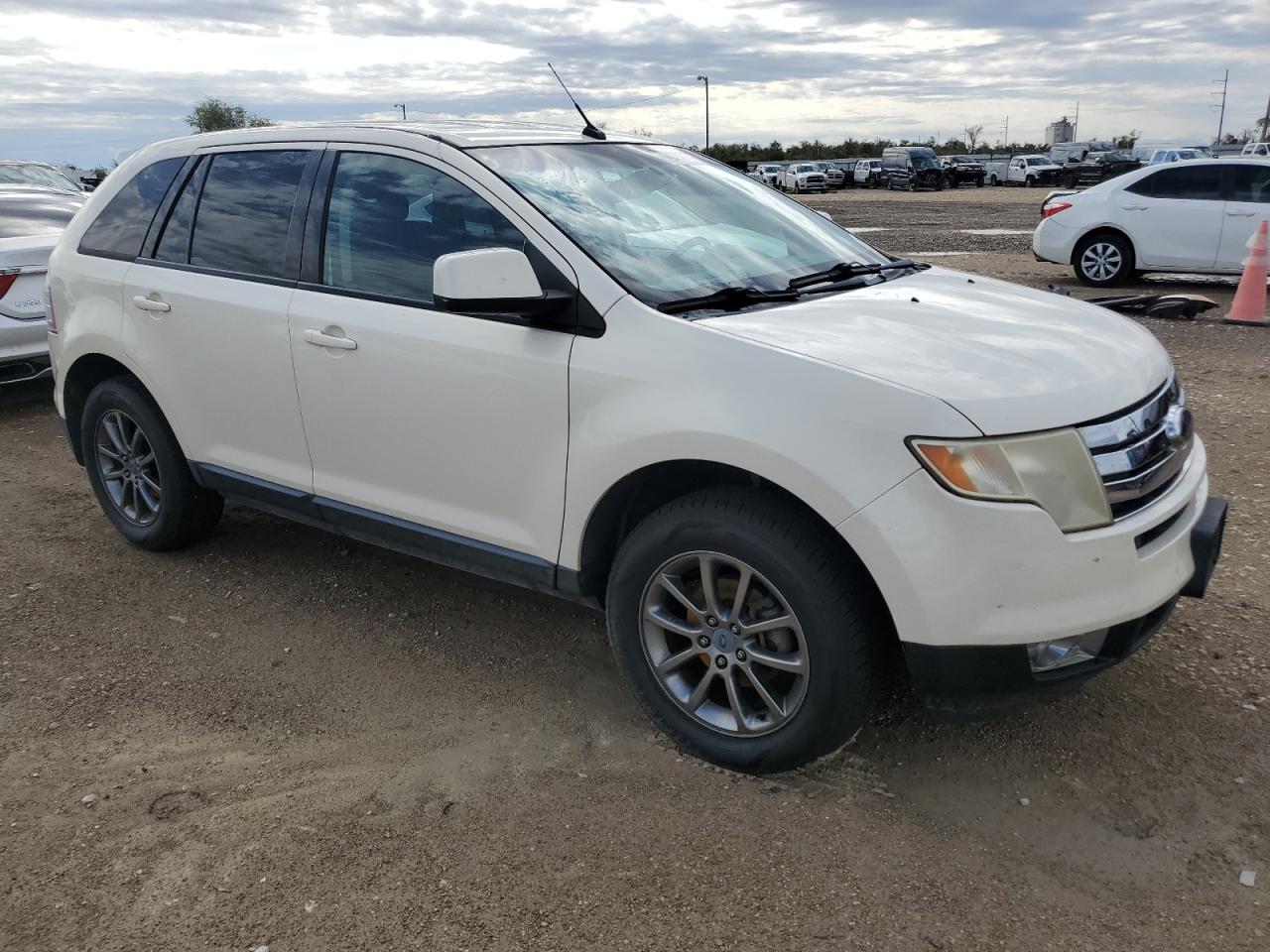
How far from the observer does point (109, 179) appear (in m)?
4.82

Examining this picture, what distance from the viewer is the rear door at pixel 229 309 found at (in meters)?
3.90

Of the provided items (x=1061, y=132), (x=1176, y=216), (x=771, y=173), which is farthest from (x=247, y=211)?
(x=1061, y=132)

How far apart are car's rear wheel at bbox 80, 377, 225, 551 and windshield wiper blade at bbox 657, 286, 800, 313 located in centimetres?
254

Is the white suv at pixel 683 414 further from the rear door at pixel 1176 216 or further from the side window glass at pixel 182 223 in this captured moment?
the rear door at pixel 1176 216

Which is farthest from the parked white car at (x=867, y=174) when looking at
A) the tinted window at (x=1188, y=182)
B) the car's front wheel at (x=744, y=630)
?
the car's front wheel at (x=744, y=630)

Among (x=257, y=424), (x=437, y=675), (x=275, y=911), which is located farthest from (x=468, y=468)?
(x=275, y=911)

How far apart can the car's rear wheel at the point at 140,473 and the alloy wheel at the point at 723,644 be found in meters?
2.52

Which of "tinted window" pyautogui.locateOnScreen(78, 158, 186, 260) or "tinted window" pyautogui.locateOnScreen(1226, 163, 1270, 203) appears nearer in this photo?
"tinted window" pyautogui.locateOnScreen(78, 158, 186, 260)

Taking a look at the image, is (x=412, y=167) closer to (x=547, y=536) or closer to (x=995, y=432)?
(x=547, y=536)

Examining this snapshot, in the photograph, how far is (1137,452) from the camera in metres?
2.73

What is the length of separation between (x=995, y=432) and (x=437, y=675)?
7.08 ft

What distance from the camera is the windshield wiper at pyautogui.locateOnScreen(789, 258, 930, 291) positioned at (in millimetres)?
3459

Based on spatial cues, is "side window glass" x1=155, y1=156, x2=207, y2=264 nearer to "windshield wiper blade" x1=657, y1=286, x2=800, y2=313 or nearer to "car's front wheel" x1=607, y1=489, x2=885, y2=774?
"windshield wiper blade" x1=657, y1=286, x2=800, y2=313

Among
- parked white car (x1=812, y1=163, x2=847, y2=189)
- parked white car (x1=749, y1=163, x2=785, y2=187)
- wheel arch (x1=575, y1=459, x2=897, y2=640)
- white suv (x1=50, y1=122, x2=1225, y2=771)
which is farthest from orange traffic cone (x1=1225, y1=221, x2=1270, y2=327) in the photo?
parked white car (x1=812, y1=163, x2=847, y2=189)
